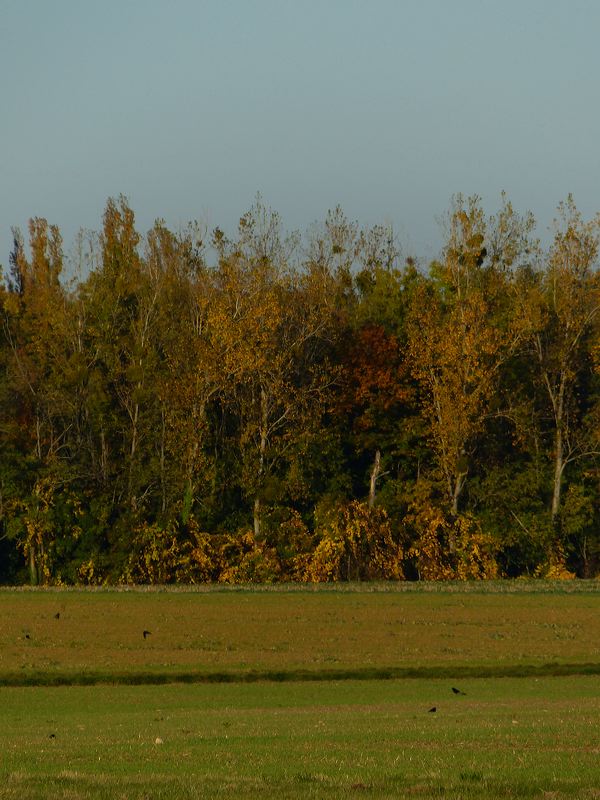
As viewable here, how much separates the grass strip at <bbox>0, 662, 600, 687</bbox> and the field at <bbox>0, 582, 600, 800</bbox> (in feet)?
0.21

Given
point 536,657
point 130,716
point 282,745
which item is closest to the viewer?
point 282,745

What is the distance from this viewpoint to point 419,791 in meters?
9.45

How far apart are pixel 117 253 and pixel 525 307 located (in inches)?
832

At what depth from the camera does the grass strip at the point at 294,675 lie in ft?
82.7

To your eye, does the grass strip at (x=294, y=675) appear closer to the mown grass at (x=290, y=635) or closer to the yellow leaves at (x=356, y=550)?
the mown grass at (x=290, y=635)

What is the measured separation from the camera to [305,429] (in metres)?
52.8

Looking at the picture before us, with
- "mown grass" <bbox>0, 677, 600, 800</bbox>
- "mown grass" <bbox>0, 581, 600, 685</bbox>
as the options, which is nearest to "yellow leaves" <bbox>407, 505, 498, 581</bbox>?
"mown grass" <bbox>0, 581, 600, 685</bbox>

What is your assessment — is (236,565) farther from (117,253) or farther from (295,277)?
(117,253)

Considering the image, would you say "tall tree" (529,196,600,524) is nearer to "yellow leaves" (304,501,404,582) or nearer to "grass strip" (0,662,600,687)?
"yellow leaves" (304,501,404,582)

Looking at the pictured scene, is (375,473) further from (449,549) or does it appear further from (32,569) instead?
(32,569)

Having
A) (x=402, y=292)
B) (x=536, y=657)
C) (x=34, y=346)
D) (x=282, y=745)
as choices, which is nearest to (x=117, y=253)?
(x=34, y=346)

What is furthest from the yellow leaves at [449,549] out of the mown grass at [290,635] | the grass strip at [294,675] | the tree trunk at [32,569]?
the grass strip at [294,675]

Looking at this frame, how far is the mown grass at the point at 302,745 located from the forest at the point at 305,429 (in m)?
30.1

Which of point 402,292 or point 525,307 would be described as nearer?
point 525,307
